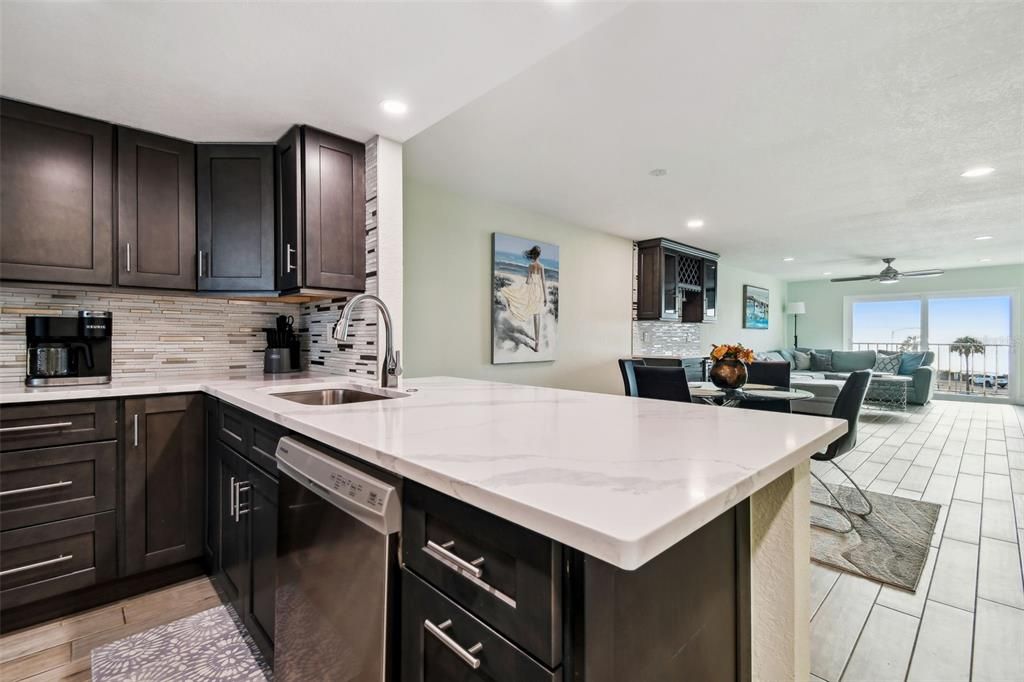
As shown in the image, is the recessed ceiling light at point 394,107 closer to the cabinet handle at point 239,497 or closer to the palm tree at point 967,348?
the cabinet handle at point 239,497

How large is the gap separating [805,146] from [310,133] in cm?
286

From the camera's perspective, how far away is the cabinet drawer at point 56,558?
1.76 m

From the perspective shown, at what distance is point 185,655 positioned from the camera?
165cm

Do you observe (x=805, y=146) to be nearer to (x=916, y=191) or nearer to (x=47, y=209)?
(x=916, y=191)

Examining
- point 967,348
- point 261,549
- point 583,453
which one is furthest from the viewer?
point 967,348

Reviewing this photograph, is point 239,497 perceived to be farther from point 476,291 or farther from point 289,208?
point 476,291

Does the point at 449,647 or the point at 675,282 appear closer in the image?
the point at 449,647

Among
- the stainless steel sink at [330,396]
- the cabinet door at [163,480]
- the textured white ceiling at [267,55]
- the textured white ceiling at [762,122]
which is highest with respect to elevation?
the textured white ceiling at [762,122]

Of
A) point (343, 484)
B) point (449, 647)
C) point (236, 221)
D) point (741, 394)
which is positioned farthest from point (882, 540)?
point (236, 221)

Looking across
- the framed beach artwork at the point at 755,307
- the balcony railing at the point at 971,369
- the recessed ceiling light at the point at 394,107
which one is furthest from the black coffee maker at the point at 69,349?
the balcony railing at the point at 971,369

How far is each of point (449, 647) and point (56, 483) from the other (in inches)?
80.3

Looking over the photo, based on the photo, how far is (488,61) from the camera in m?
1.77

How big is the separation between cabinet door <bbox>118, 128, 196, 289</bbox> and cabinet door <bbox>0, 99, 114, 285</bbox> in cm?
6

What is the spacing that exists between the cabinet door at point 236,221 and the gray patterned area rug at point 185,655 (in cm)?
156
